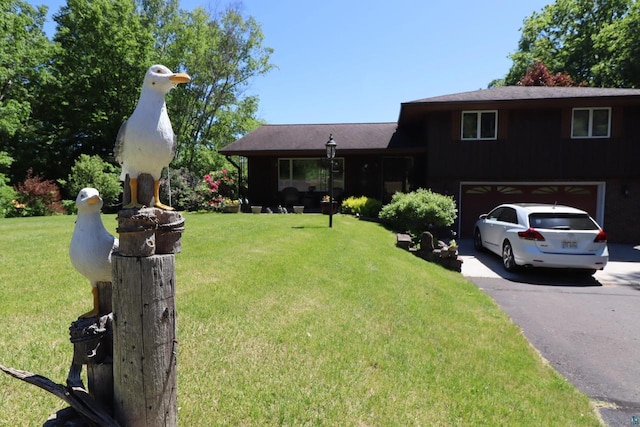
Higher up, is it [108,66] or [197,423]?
[108,66]

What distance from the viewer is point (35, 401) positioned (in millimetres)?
2533

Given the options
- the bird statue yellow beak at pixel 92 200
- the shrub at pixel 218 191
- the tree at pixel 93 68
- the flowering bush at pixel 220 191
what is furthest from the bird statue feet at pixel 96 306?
the tree at pixel 93 68

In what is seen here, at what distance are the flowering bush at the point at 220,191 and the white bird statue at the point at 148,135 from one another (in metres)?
13.8

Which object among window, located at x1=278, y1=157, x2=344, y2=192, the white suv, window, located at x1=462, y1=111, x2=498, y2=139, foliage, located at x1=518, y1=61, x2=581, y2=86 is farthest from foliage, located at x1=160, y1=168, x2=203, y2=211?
foliage, located at x1=518, y1=61, x2=581, y2=86

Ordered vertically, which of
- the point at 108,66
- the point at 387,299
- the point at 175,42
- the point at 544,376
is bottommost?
the point at 544,376

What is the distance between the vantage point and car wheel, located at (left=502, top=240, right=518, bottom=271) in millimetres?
8887

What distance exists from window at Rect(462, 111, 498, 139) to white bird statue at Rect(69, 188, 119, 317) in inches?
561

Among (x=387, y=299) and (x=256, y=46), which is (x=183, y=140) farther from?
(x=387, y=299)

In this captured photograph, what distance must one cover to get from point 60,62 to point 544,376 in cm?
2801

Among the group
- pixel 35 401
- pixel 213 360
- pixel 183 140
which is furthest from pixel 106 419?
pixel 183 140

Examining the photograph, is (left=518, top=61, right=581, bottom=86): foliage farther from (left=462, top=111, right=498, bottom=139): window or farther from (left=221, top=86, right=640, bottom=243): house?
(left=462, top=111, right=498, bottom=139): window

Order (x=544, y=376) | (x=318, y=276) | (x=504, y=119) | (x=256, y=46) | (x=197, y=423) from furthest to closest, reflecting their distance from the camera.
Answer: (x=256, y=46), (x=504, y=119), (x=318, y=276), (x=544, y=376), (x=197, y=423)

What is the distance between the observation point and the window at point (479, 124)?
46.4ft

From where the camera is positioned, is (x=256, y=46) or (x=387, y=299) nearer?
(x=387, y=299)
